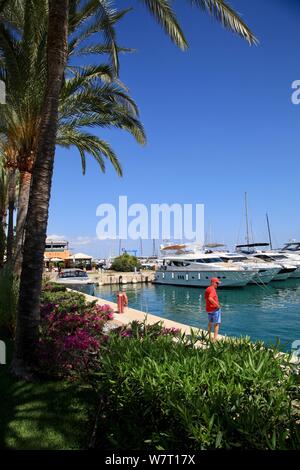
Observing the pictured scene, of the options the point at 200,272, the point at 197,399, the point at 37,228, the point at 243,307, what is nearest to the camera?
the point at 197,399

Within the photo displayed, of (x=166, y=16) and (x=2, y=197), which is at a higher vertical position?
(x=166, y=16)

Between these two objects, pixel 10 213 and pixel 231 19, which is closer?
pixel 231 19

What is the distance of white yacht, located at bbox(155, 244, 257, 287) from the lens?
37000 mm

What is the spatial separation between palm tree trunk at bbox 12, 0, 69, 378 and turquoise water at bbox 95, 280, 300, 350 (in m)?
5.78

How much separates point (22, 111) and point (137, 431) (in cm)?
1264

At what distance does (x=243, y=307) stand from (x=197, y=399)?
2397 cm

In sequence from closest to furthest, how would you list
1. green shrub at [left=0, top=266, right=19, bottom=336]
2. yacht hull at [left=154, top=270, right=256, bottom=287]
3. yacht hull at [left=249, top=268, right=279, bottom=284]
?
green shrub at [left=0, top=266, right=19, bottom=336] < yacht hull at [left=154, top=270, right=256, bottom=287] < yacht hull at [left=249, top=268, right=279, bottom=284]

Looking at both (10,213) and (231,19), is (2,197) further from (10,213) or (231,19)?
(231,19)

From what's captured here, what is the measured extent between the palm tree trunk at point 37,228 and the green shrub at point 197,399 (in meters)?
2.45

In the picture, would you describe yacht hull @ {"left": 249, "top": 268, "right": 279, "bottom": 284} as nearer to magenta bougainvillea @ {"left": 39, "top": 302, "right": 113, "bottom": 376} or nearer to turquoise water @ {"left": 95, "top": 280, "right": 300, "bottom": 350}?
turquoise water @ {"left": 95, "top": 280, "right": 300, "bottom": 350}

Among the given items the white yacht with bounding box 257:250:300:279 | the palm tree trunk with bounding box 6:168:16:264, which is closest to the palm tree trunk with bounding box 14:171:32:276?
the palm tree trunk with bounding box 6:168:16:264

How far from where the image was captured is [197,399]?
338 cm

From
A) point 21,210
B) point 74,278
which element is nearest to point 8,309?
point 21,210

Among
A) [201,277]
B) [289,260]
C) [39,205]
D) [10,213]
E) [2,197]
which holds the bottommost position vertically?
[201,277]
